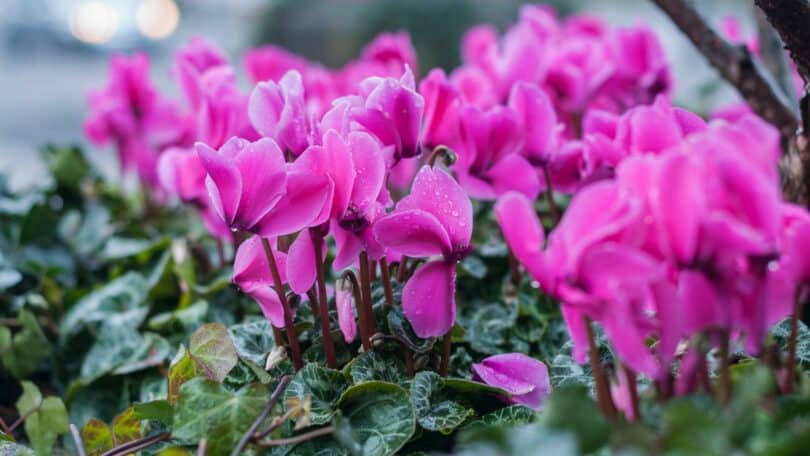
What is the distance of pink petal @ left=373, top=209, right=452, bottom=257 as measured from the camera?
0.99m

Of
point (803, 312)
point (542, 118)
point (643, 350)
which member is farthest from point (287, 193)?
point (803, 312)

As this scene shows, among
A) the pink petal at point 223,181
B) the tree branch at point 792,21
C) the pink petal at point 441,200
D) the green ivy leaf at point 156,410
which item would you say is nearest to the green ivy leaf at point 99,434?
the green ivy leaf at point 156,410

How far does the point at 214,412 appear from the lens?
0.94 m

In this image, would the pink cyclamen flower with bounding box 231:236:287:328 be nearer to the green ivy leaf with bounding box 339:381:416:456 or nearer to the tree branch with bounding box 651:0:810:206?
the green ivy leaf with bounding box 339:381:416:456

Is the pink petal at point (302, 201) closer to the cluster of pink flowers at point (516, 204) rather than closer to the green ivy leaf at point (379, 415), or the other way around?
the cluster of pink flowers at point (516, 204)

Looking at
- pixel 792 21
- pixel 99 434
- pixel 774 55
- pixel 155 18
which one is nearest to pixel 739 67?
pixel 774 55

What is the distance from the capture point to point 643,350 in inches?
29.8

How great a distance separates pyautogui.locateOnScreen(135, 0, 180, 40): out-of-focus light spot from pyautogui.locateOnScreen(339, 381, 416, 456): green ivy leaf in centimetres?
1091

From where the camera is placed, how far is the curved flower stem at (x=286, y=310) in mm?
1054

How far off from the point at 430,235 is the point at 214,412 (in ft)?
0.89

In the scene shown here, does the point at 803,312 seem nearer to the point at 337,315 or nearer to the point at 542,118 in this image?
the point at 542,118

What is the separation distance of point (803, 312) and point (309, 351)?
0.81m

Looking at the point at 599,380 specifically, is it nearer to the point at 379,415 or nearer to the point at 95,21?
the point at 379,415

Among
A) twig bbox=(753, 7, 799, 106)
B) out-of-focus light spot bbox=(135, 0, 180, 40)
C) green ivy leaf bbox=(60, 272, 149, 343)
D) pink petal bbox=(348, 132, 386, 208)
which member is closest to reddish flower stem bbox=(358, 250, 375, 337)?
pink petal bbox=(348, 132, 386, 208)
